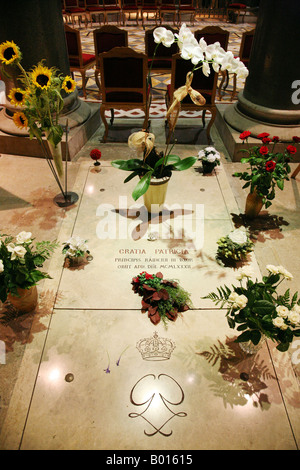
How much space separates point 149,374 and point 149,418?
0.22 meters

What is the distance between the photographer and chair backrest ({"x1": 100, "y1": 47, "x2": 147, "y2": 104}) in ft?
11.5

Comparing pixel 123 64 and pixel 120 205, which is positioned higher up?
pixel 123 64

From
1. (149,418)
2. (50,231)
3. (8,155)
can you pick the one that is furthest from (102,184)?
(149,418)

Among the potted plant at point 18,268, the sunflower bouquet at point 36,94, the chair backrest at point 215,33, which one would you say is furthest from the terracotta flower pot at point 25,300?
the chair backrest at point 215,33

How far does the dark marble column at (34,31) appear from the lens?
9.86 ft

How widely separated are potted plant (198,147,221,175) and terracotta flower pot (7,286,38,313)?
213 centimetres

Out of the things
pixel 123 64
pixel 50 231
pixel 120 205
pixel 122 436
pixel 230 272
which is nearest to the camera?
pixel 122 436

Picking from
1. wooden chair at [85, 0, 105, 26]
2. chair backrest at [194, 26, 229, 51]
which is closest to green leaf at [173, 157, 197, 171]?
chair backrest at [194, 26, 229, 51]

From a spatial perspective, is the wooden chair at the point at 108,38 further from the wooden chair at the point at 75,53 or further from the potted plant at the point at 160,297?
the potted plant at the point at 160,297

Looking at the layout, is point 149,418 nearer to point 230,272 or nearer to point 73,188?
point 230,272

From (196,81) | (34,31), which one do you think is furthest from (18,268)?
(196,81)

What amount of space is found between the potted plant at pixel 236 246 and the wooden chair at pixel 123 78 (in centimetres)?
187

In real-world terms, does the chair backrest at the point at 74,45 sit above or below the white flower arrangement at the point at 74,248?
above

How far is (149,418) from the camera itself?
1632mm
